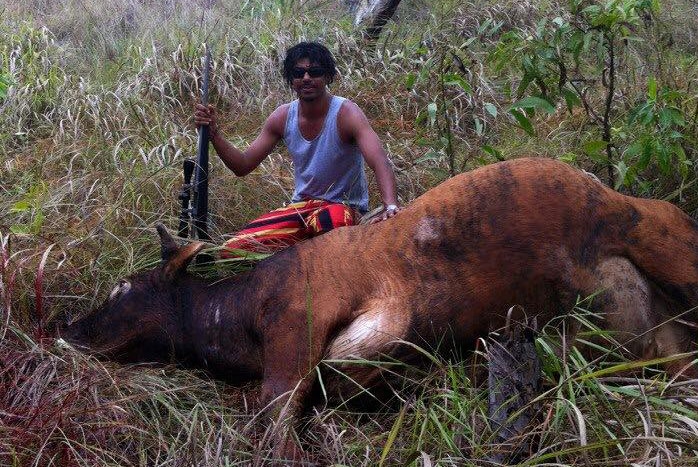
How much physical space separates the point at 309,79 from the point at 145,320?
1.73m

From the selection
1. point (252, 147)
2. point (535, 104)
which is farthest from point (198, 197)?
point (535, 104)

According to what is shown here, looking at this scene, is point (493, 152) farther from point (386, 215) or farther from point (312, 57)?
point (312, 57)

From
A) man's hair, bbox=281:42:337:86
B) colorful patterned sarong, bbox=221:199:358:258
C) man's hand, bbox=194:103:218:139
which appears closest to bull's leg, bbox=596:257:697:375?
colorful patterned sarong, bbox=221:199:358:258

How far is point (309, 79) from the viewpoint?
4.89 metres

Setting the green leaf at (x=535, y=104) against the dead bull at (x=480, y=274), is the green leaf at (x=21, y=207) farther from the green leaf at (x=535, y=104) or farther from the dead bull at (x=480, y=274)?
the green leaf at (x=535, y=104)

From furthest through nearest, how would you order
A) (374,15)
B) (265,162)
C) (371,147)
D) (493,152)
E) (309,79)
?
(374,15) → (265,162) → (309,79) → (371,147) → (493,152)

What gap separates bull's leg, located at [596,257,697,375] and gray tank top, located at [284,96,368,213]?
197 cm

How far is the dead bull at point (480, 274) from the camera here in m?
3.43

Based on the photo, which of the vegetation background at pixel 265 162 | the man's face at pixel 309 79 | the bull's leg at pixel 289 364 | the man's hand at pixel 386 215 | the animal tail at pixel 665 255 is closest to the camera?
the vegetation background at pixel 265 162

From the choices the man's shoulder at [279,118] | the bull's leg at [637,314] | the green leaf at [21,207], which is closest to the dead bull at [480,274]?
the bull's leg at [637,314]

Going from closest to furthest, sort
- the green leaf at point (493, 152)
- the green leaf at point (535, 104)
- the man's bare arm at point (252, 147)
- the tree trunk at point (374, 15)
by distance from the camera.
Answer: the green leaf at point (535, 104)
the green leaf at point (493, 152)
the man's bare arm at point (252, 147)
the tree trunk at point (374, 15)

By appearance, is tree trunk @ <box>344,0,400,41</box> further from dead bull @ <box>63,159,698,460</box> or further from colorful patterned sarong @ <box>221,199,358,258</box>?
dead bull @ <box>63,159,698,460</box>

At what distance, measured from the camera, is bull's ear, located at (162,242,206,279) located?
4027 millimetres

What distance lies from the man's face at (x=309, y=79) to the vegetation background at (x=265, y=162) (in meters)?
0.61
